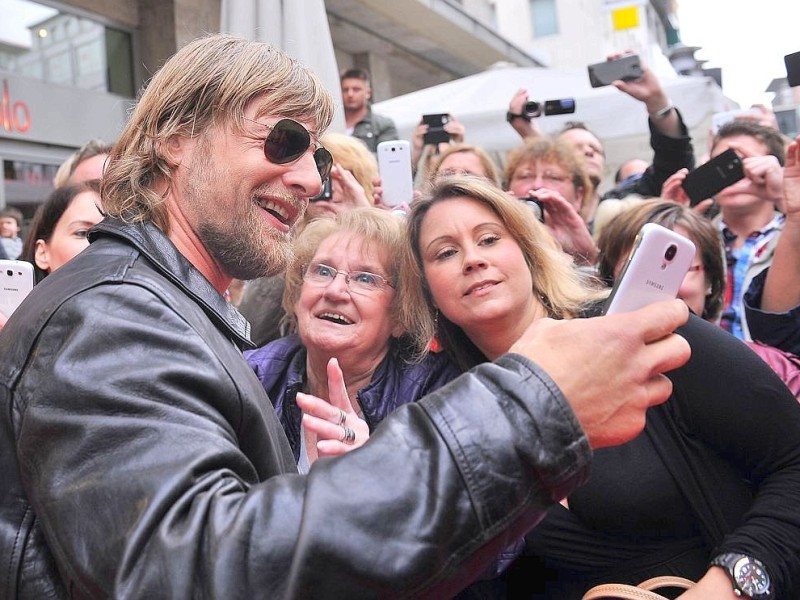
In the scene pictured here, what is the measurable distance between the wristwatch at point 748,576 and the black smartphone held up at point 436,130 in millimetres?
3401

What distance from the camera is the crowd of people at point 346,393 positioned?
3.43ft

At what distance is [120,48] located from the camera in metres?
8.73

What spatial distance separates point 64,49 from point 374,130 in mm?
3545

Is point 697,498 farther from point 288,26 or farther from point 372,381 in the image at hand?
point 288,26

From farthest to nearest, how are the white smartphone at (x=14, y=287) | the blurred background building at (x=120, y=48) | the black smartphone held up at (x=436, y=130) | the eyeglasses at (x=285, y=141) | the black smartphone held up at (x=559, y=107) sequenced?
1. the blurred background building at (x=120, y=48)
2. the black smartphone held up at (x=559, y=107)
3. the black smartphone held up at (x=436, y=130)
4. the white smartphone at (x=14, y=287)
5. the eyeglasses at (x=285, y=141)

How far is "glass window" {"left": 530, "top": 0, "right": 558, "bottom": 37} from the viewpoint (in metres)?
28.5

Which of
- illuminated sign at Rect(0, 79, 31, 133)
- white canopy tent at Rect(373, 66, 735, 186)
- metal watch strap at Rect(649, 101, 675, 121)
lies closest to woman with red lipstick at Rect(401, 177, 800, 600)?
metal watch strap at Rect(649, 101, 675, 121)

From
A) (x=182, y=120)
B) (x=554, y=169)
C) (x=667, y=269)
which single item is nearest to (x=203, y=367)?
(x=182, y=120)

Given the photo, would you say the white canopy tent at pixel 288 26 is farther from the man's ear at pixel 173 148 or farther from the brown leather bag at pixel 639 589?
the brown leather bag at pixel 639 589

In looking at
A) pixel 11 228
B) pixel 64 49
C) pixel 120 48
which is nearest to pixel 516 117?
pixel 11 228

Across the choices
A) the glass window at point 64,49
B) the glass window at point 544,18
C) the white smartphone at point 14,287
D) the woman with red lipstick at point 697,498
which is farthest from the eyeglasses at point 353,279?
the glass window at point 544,18

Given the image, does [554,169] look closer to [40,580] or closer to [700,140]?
[700,140]

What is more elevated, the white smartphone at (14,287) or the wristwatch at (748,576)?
the white smartphone at (14,287)

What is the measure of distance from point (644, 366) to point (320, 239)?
217cm
